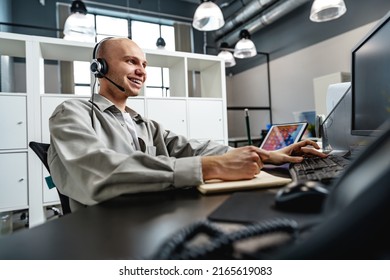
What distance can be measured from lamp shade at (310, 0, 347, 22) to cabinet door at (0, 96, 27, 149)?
105 inches

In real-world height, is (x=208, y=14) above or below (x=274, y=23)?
below

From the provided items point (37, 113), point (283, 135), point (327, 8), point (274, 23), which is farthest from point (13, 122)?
point (274, 23)

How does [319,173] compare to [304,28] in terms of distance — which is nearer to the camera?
[319,173]

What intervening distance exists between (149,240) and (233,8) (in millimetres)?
6138

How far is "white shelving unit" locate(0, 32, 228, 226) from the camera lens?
185cm

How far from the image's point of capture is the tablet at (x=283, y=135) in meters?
1.06

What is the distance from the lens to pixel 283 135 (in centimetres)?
113

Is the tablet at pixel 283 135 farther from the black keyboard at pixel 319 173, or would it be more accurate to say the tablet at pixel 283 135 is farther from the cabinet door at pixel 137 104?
the cabinet door at pixel 137 104

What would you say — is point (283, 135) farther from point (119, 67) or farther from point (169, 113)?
point (169, 113)

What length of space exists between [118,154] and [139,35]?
223 inches

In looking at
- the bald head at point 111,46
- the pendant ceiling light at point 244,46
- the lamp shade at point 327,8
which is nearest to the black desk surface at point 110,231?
the bald head at point 111,46

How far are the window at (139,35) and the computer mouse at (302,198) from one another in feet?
15.8

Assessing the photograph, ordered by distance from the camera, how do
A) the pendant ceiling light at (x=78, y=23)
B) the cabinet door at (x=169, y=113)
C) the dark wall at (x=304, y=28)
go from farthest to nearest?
the dark wall at (x=304, y=28) → the pendant ceiling light at (x=78, y=23) → the cabinet door at (x=169, y=113)

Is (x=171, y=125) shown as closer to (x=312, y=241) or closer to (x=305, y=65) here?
(x=312, y=241)
